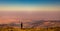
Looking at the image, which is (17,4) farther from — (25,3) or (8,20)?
(8,20)

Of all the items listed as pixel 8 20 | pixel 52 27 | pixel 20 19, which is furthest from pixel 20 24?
pixel 52 27

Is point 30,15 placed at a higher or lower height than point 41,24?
higher

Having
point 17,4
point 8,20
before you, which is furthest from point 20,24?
point 17,4

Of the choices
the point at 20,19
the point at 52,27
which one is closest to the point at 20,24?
the point at 20,19

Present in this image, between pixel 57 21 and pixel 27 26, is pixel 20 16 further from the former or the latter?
pixel 57 21

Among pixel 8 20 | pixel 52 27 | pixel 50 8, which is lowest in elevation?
pixel 52 27

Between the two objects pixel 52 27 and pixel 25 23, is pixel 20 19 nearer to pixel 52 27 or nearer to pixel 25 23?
pixel 25 23

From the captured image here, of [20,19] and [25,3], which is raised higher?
[25,3]

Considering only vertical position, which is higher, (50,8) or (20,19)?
(50,8)
